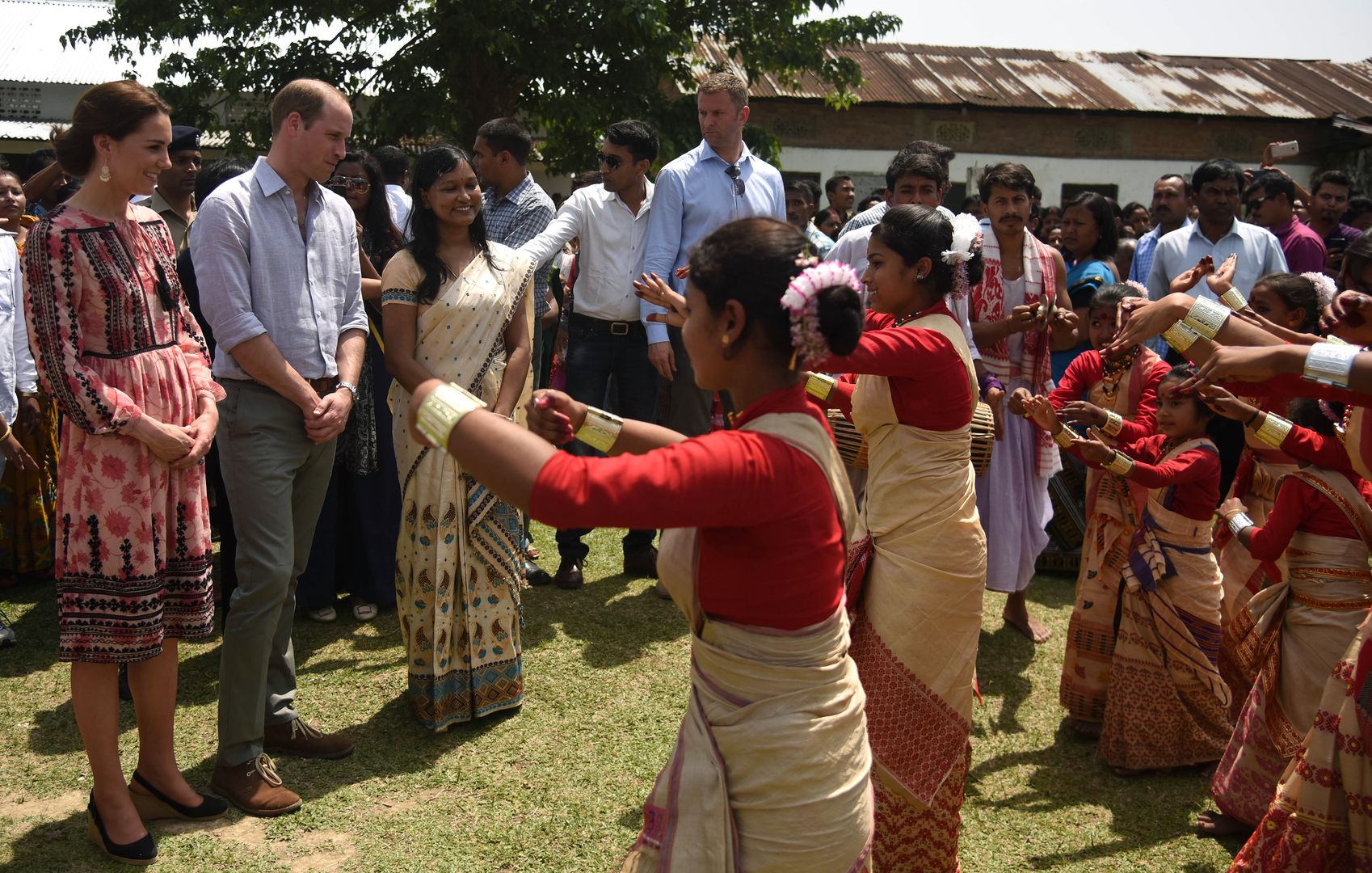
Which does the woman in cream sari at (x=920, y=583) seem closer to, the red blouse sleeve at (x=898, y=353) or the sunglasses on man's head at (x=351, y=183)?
the red blouse sleeve at (x=898, y=353)

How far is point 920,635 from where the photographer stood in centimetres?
329

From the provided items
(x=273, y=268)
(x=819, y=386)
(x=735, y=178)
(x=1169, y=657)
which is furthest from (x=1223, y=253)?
(x=273, y=268)

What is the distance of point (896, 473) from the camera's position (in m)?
3.38

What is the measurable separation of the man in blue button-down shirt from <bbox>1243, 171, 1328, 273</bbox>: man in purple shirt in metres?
6.68

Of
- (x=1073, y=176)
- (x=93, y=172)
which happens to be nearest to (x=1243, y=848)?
(x=93, y=172)

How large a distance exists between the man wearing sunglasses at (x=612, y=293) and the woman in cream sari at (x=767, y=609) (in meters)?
4.01

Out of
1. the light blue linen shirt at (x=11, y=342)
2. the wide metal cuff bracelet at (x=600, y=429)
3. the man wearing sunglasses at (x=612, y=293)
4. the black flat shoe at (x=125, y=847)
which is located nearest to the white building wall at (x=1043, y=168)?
the man wearing sunglasses at (x=612, y=293)

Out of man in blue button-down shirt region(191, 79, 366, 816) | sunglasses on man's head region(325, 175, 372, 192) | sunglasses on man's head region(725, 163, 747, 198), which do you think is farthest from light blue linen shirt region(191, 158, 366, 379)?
sunglasses on man's head region(725, 163, 747, 198)

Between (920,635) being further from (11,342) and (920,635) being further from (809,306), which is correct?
(11,342)

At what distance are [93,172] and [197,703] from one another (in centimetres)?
224

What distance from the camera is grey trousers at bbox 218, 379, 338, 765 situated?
369cm

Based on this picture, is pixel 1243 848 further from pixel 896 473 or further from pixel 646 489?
pixel 646 489

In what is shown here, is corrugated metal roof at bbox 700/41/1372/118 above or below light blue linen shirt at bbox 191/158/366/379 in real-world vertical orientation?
above

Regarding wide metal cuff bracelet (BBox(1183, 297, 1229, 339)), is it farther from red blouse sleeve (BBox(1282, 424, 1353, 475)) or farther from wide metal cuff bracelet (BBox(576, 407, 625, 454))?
wide metal cuff bracelet (BBox(576, 407, 625, 454))
